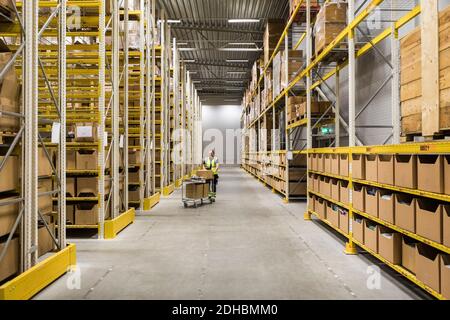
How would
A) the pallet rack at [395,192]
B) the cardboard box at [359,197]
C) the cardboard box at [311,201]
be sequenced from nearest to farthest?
the pallet rack at [395,192] → the cardboard box at [359,197] → the cardboard box at [311,201]

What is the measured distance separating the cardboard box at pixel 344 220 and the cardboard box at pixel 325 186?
640 millimetres

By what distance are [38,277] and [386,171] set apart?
429cm

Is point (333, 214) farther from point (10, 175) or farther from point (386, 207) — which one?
point (10, 175)

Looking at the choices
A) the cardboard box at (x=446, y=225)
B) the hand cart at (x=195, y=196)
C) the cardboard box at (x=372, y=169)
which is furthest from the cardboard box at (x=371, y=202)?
the hand cart at (x=195, y=196)

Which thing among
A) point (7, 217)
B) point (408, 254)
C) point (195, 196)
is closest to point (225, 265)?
point (408, 254)

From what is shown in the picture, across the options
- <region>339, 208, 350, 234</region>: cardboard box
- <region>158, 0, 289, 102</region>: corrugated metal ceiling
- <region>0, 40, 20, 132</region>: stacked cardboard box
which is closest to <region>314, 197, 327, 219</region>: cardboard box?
<region>339, 208, 350, 234</region>: cardboard box

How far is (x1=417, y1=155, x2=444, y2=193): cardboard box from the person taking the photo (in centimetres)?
364

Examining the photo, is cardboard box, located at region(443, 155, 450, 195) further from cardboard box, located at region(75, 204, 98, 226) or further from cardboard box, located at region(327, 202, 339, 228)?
cardboard box, located at region(75, 204, 98, 226)

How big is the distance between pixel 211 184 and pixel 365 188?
8508 mm

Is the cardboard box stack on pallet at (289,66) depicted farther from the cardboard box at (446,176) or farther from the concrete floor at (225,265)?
the cardboard box at (446,176)

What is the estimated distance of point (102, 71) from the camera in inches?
277

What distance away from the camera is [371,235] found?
529 cm

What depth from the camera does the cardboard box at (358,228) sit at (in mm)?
5648
